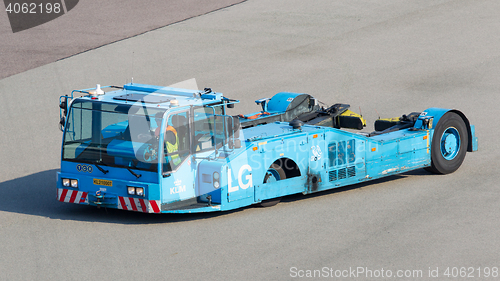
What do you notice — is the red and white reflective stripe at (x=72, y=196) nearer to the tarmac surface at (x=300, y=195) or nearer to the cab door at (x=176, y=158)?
the tarmac surface at (x=300, y=195)

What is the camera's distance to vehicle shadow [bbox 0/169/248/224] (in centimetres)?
1158

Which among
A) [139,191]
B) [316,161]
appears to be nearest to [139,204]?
[139,191]

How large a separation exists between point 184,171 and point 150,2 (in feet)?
72.8

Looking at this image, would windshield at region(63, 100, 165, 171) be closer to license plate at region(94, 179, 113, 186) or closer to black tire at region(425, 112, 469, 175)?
license plate at region(94, 179, 113, 186)

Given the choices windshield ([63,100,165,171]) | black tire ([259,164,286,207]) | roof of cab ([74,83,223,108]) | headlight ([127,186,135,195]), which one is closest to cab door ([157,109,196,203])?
windshield ([63,100,165,171])

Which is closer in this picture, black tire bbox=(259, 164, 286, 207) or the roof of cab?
the roof of cab

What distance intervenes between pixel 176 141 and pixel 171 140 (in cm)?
11

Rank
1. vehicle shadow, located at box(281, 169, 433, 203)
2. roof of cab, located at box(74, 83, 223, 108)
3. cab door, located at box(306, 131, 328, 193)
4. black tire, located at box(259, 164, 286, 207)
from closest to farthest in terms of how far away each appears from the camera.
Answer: roof of cab, located at box(74, 83, 223, 108)
black tire, located at box(259, 164, 286, 207)
cab door, located at box(306, 131, 328, 193)
vehicle shadow, located at box(281, 169, 433, 203)

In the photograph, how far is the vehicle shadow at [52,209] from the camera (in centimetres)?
1158

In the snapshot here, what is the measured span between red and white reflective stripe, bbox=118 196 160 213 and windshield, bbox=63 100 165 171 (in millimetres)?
551

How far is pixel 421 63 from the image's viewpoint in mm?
23875

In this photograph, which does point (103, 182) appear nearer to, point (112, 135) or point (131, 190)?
point (131, 190)

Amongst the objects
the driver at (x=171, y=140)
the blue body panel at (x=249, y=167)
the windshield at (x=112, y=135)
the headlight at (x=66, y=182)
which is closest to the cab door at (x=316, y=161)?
the blue body panel at (x=249, y=167)

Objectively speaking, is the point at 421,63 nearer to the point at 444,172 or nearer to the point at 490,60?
the point at 490,60
